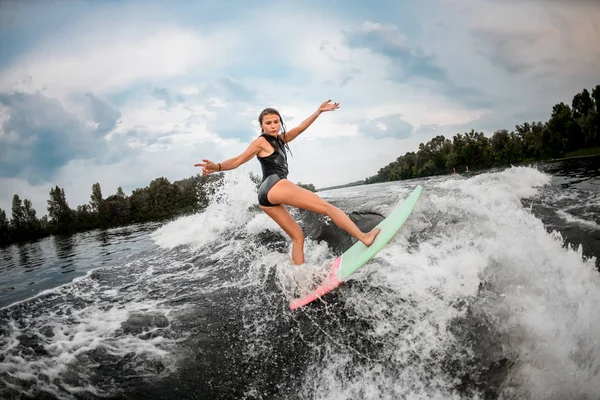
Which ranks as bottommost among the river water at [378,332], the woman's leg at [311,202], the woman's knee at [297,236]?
the river water at [378,332]

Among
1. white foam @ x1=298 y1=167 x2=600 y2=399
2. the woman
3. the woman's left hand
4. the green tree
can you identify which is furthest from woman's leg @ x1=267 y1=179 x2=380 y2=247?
the green tree

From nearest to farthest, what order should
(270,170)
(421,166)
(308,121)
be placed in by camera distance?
(270,170) < (308,121) < (421,166)

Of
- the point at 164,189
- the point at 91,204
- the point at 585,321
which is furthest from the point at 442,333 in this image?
the point at 91,204

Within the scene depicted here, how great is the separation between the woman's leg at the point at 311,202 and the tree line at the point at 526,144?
7169cm

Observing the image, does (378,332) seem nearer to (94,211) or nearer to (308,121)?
(308,121)

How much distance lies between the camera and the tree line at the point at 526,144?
5950 cm

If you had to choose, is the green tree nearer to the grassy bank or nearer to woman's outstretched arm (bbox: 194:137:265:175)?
woman's outstretched arm (bbox: 194:137:265:175)

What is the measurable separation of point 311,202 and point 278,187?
1.55ft

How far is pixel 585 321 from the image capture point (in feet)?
8.02

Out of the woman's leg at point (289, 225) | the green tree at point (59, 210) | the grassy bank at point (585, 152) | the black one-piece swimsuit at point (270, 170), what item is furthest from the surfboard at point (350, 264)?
the green tree at point (59, 210)

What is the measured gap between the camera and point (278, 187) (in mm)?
3705

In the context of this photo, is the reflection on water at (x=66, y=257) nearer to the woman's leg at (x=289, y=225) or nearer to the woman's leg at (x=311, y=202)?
the woman's leg at (x=289, y=225)

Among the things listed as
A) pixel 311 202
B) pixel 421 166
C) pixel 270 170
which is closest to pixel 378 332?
pixel 311 202

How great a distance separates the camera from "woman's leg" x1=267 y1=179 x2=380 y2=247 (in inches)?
143
